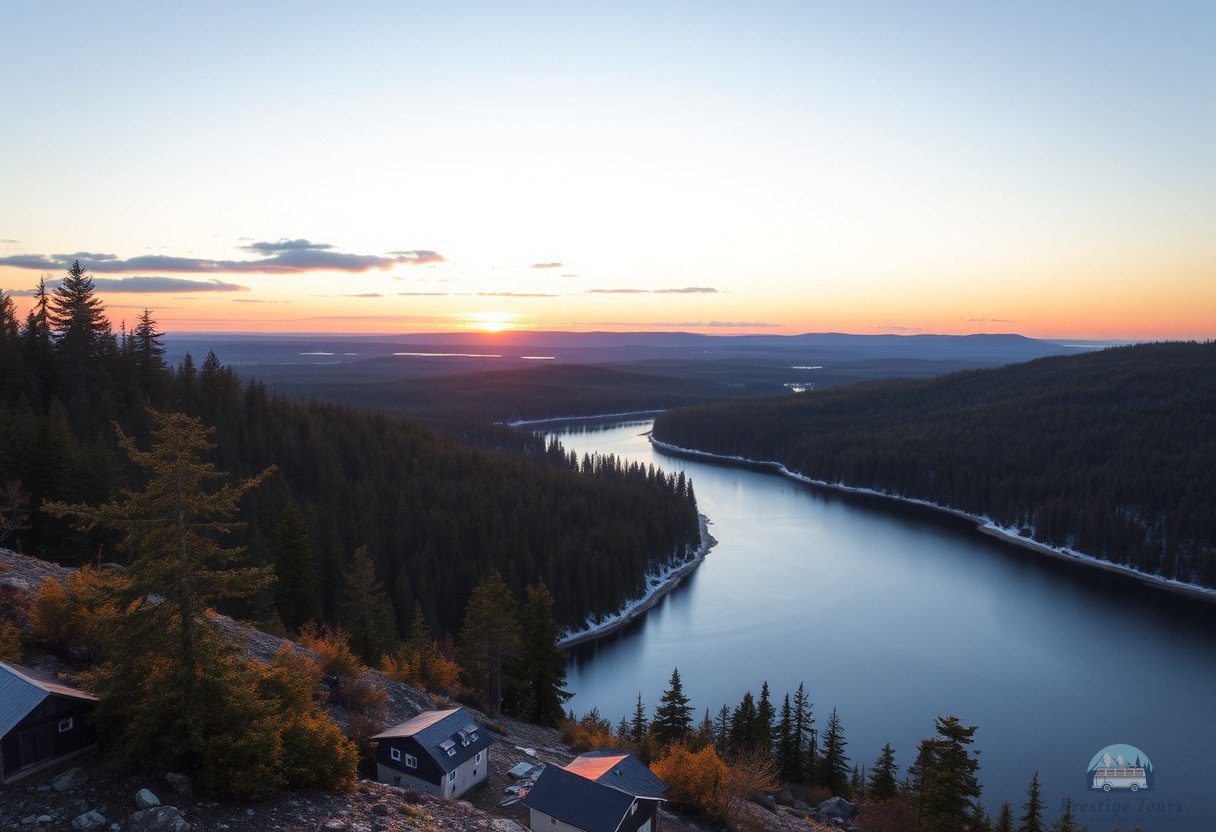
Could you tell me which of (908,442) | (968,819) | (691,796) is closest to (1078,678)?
(968,819)

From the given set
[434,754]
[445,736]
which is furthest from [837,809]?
[434,754]

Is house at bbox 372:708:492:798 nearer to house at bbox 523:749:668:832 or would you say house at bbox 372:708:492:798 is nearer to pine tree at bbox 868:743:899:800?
house at bbox 523:749:668:832

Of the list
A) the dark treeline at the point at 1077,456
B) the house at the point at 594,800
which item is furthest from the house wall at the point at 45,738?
the dark treeline at the point at 1077,456

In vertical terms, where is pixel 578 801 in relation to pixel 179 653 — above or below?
below

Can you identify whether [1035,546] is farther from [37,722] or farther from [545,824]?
[37,722]

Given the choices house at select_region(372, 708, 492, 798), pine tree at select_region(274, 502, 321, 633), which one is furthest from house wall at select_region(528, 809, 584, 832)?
pine tree at select_region(274, 502, 321, 633)

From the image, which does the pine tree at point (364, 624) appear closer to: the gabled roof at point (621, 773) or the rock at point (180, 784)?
the gabled roof at point (621, 773)
